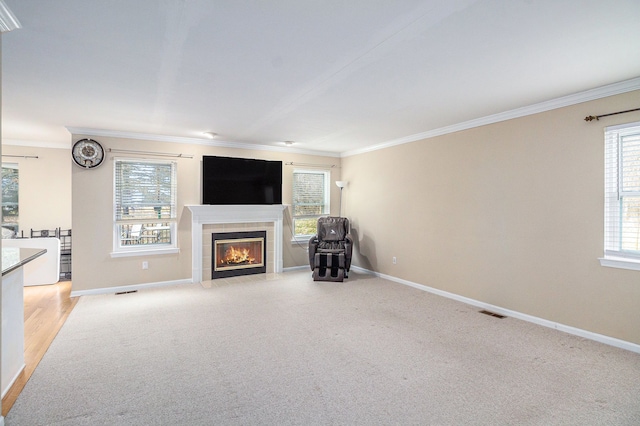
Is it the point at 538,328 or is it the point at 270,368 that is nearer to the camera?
the point at 270,368

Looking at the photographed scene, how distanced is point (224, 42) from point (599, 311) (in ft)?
13.6

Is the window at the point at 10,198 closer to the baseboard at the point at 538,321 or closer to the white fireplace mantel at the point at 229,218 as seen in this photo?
the white fireplace mantel at the point at 229,218

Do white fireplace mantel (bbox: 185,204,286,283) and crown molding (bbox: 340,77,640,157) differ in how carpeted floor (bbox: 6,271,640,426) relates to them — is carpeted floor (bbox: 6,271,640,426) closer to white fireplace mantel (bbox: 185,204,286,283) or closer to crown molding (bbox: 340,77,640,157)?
white fireplace mantel (bbox: 185,204,286,283)

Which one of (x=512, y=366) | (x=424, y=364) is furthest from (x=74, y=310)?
(x=512, y=366)

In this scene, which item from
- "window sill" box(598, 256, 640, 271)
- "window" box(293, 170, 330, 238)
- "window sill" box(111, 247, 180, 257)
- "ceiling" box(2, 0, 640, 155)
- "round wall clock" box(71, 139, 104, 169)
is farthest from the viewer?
"window" box(293, 170, 330, 238)

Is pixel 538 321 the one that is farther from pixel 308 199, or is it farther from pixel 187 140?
pixel 187 140

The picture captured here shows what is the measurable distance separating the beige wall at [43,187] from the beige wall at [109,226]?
194cm

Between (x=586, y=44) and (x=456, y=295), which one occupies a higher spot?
(x=586, y=44)

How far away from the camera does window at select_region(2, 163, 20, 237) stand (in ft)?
19.3

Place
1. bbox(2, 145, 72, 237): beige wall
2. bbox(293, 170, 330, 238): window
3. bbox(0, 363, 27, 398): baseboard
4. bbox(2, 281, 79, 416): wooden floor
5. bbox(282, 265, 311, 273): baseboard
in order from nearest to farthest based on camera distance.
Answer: bbox(0, 363, 27, 398): baseboard
bbox(2, 281, 79, 416): wooden floor
bbox(2, 145, 72, 237): beige wall
bbox(282, 265, 311, 273): baseboard
bbox(293, 170, 330, 238): window

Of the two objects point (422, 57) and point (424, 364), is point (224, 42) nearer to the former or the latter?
point (422, 57)

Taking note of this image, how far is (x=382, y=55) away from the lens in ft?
8.04

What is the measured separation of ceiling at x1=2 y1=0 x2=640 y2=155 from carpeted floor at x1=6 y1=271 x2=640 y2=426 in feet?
8.05

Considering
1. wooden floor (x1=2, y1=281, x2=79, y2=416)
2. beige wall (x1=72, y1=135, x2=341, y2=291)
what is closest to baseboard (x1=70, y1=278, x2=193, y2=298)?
beige wall (x1=72, y1=135, x2=341, y2=291)
